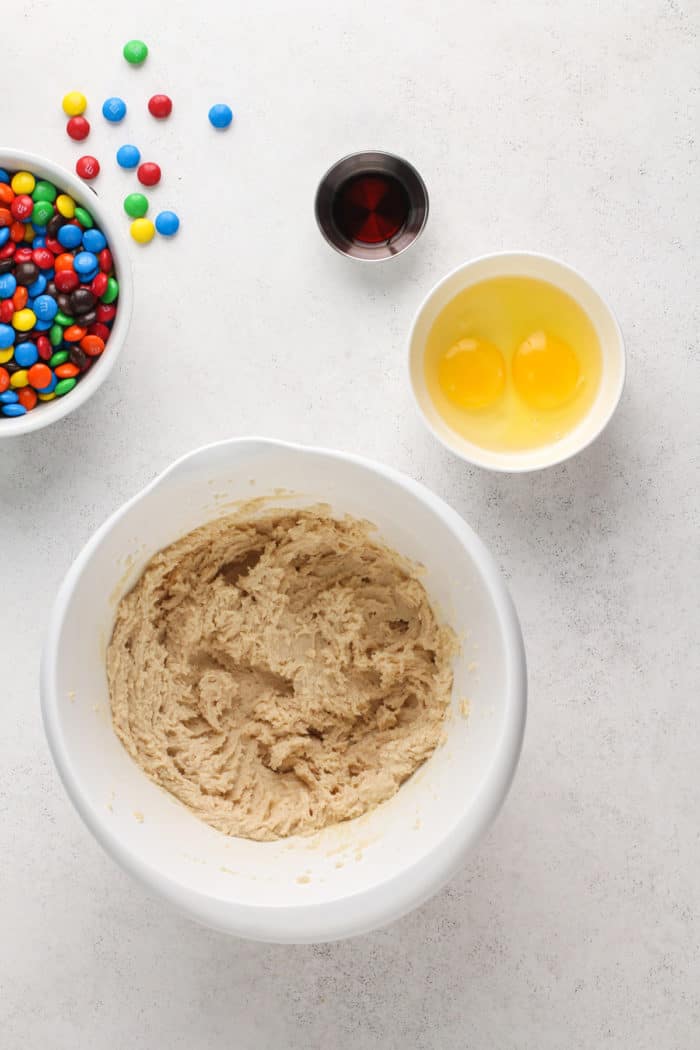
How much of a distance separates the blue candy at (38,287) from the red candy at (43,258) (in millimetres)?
16

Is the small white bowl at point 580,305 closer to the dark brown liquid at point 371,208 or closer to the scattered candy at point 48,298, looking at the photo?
the dark brown liquid at point 371,208

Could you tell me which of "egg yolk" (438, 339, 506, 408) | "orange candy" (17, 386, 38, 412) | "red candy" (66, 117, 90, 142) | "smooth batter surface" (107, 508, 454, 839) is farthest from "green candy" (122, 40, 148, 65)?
"smooth batter surface" (107, 508, 454, 839)

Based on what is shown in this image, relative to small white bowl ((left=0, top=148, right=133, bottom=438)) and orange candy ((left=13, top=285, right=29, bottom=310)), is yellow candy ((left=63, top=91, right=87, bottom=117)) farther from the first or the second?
orange candy ((left=13, top=285, right=29, bottom=310))

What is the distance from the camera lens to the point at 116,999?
5.51 feet

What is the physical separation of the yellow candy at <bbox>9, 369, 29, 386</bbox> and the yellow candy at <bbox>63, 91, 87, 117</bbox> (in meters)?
0.48

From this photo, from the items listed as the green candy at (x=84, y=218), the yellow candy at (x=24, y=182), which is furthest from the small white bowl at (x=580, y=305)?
the yellow candy at (x=24, y=182)

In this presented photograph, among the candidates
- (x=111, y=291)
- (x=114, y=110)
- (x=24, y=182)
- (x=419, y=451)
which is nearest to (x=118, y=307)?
(x=111, y=291)

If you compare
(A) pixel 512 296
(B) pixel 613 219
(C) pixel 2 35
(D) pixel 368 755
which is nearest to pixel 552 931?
(D) pixel 368 755

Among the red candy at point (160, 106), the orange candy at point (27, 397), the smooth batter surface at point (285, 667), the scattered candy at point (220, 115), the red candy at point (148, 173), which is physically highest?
the red candy at point (160, 106)

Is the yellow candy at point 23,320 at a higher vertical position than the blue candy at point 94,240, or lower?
lower

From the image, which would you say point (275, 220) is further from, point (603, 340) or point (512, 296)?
point (603, 340)

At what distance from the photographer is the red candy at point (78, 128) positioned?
5.55 ft

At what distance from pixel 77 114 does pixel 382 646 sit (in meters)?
1.05

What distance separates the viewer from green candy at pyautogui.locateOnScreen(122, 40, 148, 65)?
1.69 m
